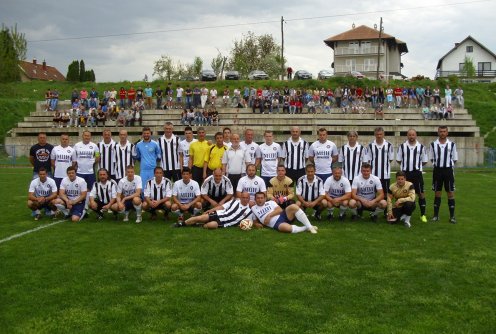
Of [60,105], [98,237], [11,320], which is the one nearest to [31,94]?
[60,105]

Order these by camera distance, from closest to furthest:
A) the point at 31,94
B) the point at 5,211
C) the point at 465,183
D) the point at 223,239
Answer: the point at 223,239 < the point at 5,211 < the point at 465,183 < the point at 31,94

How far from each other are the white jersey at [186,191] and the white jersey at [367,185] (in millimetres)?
2807

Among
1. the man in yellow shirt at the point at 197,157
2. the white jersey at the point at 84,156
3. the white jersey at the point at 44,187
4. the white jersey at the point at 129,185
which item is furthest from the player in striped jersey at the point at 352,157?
the white jersey at the point at 44,187

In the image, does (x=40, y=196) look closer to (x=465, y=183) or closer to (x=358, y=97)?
(x=465, y=183)

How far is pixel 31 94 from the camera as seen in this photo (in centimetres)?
4019

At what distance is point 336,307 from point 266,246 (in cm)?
239

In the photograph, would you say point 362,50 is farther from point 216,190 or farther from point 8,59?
point 216,190

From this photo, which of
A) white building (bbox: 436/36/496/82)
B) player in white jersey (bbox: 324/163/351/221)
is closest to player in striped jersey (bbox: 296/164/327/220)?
player in white jersey (bbox: 324/163/351/221)

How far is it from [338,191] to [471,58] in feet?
202

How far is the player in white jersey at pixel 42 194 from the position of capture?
9.16 m

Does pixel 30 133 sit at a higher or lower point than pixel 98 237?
higher

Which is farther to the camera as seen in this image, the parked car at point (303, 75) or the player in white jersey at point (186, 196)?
the parked car at point (303, 75)

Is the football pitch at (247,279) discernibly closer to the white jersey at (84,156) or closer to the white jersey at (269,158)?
the white jersey at (84,156)

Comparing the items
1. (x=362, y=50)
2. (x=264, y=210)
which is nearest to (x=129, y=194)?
(x=264, y=210)
